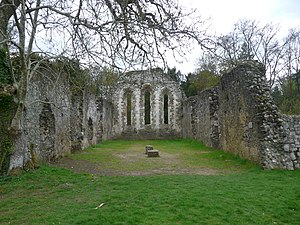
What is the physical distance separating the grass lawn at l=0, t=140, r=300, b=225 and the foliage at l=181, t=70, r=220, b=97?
24745mm

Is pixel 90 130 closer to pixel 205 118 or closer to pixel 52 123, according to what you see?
pixel 205 118

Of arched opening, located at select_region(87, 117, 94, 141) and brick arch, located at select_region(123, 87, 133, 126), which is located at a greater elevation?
brick arch, located at select_region(123, 87, 133, 126)

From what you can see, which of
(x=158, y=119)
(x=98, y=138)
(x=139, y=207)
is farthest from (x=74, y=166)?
(x=158, y=119)

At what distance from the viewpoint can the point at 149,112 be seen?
32969mm

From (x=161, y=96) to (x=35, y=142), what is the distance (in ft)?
71.7

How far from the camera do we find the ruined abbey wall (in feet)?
34.1

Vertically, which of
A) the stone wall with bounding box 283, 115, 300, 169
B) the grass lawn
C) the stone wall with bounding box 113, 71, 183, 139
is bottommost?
the grass lawn

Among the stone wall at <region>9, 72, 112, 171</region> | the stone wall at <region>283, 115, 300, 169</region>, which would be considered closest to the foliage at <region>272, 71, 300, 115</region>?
the stone wall at <region>9, 72, 112, 171</region>

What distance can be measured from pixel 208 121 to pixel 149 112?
48.2ft

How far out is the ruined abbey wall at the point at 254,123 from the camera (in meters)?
10.4

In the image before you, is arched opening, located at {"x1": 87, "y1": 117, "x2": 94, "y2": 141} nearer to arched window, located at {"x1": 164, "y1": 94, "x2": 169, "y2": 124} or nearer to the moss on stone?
arched window, located at {"x1": 164, "y1": 94, "x2": 169, "y2": 124}

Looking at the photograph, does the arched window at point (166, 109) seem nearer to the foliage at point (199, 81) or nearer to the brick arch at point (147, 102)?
the brick arch at point (147, 102)

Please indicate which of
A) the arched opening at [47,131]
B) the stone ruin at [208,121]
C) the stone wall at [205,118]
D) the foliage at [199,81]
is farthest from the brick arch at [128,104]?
the arched opening at [47,131]

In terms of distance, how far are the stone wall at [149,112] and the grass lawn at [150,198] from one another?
21.9m
